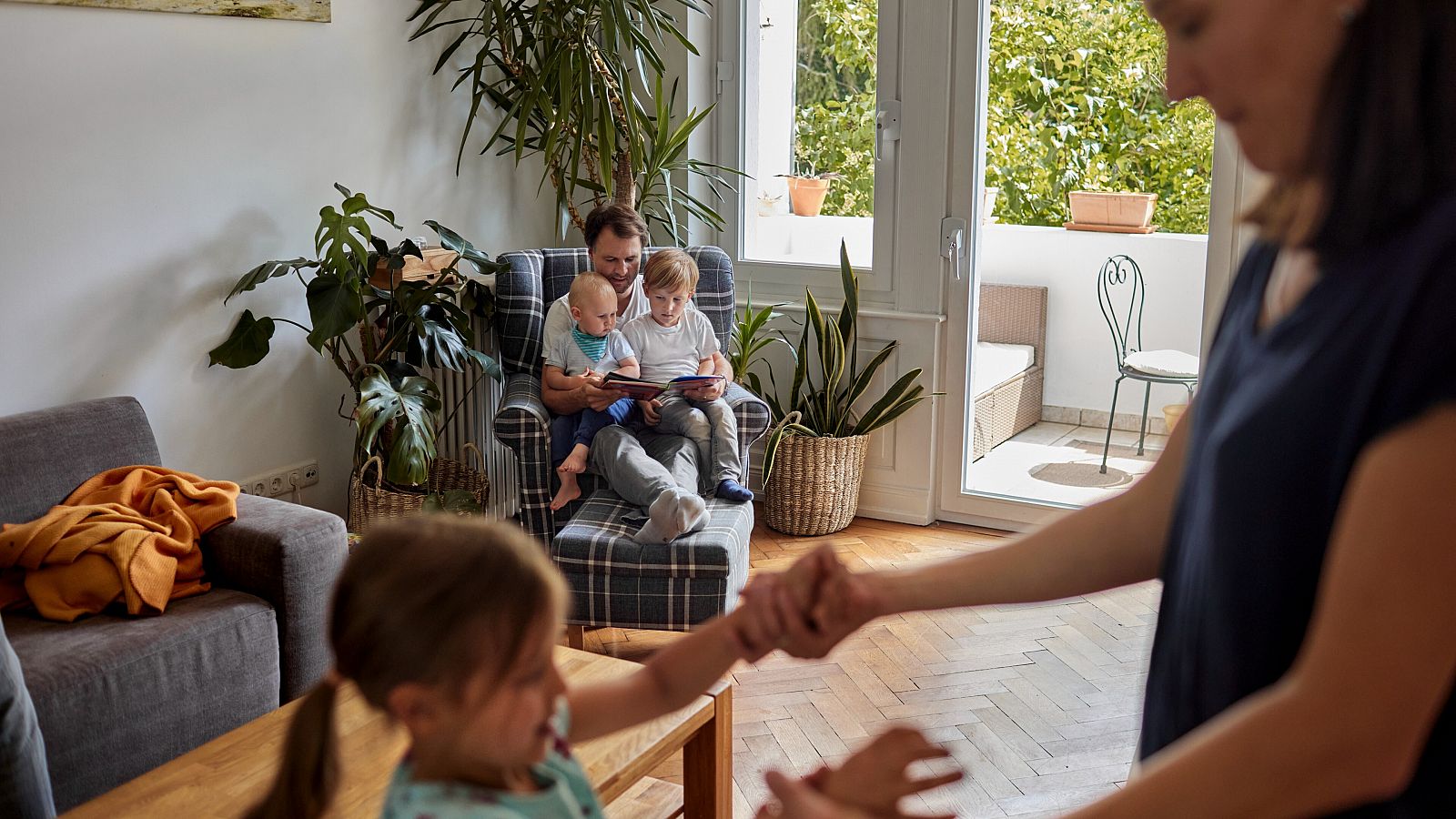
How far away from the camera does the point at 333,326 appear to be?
136 inches

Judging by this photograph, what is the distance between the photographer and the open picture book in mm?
3693

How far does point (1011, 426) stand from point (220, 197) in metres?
3.00

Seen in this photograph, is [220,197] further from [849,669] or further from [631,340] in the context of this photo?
[849,669]

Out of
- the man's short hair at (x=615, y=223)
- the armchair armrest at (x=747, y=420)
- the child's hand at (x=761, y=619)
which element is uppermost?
the man's short hair at (x=615, y=223)

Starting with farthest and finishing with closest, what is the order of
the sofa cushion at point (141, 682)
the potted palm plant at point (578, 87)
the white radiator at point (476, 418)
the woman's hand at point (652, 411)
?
1. the white radiator at point (476, 418)
2. the potted palm plant at point (578, 87)
3. the woman's hand at point (652, 411)
4. the sofa cushion at point (141, 682)

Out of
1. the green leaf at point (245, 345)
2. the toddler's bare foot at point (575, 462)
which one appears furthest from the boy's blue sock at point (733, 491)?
the green leaf at point (245, 345)

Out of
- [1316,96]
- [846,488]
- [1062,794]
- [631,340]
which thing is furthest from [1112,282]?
[1316,96]

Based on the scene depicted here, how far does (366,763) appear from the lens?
206cm

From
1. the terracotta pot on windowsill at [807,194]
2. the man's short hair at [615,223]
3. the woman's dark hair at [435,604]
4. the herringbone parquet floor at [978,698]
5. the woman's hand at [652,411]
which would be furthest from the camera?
the terracotta pot on windowsill at [807,194]

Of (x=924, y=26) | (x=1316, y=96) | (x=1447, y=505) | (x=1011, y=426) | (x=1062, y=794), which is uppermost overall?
(x=924, y=26)

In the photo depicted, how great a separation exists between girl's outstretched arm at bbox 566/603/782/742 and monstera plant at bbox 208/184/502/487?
234 centimetres

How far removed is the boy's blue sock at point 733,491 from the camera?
3.57 m

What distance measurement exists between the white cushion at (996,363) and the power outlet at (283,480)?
2.32 metres

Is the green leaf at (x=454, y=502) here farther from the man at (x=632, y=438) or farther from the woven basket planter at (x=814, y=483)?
the woven basket planter at (x=814, y=483)
